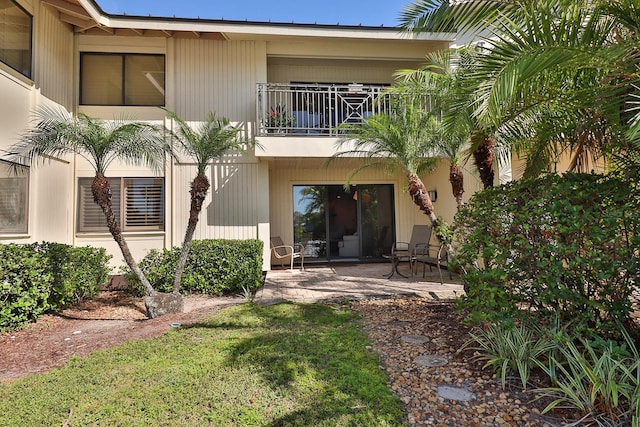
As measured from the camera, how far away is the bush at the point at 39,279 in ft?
15.7

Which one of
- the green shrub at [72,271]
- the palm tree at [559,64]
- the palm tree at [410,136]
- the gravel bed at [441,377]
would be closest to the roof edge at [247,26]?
the palm tree at [410,136]

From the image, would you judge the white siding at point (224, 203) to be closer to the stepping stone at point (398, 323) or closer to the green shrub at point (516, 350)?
the stepping stone at point (398, 323)

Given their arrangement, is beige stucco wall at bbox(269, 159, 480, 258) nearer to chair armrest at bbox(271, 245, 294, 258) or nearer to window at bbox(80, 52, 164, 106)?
chair armrest at bbox(271, 245, 294, 258)

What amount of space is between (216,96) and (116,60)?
2.72 m

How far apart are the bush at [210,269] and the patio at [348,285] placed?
1.80 feet

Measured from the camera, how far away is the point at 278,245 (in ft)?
31.9

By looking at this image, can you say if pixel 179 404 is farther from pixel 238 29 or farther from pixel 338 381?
pixel 238 29

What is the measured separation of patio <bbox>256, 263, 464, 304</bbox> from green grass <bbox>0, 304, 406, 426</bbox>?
1973 millimetres

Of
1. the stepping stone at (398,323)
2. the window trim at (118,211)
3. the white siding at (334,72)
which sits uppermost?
the white siding at (334,72)

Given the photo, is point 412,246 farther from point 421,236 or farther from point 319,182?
point 319,182

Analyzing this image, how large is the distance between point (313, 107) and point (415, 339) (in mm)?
6369

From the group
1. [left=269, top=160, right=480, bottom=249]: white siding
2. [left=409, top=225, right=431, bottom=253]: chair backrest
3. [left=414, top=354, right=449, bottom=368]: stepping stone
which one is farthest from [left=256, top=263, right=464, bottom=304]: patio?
[left=414, top=354, right=449, bottom=368]: stepping stone

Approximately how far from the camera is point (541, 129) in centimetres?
424

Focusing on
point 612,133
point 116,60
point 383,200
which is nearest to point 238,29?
point 116,60
